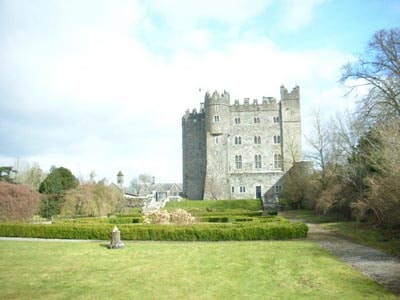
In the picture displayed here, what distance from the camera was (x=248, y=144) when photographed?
52.7 m

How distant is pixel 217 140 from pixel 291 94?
1162cm

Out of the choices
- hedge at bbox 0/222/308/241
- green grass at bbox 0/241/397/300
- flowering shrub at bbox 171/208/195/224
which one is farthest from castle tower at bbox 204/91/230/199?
green grass at bbox 0/241/397/300

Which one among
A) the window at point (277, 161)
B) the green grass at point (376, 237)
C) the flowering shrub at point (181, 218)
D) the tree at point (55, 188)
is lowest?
the green grass at point (376, 237)

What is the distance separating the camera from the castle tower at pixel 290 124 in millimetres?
51688

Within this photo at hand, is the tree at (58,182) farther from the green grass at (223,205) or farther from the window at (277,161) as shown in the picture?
the window at (277,161)

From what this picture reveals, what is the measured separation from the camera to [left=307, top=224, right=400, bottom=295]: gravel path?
380 inches

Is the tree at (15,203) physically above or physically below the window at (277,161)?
below

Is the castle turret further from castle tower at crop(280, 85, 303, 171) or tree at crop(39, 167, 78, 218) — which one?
tree at crop(39, 167, 78, 218)

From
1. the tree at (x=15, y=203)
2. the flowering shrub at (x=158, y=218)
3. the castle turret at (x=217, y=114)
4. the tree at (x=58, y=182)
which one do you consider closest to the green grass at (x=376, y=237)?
→ the flowering shrub at (x=158, y=218)

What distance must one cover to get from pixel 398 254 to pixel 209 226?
365 inches

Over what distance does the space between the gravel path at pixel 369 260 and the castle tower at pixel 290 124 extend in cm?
3432

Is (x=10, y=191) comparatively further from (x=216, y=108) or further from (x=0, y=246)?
(x=216, y=108)

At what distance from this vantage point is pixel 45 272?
1137cm

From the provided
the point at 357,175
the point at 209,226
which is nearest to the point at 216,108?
the point at 357,175
